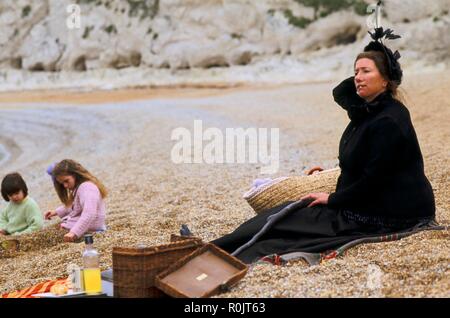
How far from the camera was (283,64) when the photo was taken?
38.1 metres

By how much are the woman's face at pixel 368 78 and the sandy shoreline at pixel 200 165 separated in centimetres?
103

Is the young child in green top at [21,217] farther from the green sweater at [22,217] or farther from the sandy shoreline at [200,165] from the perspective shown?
the sandy shoreline at [200,165]

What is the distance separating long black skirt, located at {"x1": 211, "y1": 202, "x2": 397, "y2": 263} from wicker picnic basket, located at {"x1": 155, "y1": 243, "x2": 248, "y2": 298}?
2.21 ft

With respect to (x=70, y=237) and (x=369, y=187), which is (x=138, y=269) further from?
(x=70, y=237)

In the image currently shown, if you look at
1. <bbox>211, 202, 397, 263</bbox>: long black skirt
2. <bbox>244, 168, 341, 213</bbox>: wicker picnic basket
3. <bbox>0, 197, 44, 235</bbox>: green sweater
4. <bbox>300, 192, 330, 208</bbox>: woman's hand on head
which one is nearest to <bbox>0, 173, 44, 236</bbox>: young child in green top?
<bbox>0, 197, 44, 235</bbox>: green sweater

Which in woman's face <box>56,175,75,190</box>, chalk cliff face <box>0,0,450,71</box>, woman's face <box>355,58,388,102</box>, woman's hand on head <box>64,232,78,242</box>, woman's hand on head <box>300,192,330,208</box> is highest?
chalk cliff face <box>0,0,450,71</box>

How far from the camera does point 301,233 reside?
570 centimetres

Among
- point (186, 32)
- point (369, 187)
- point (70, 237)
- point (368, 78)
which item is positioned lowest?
point (70, 237)

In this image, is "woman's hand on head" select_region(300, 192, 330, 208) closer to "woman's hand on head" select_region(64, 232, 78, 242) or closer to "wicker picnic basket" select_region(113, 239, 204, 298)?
"wicker picnic basket" select_region(113, 239, 204, 298)

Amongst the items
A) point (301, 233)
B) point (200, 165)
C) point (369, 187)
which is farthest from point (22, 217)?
point (200, 165)

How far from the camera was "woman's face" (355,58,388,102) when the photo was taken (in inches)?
222

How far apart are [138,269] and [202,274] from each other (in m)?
0.36

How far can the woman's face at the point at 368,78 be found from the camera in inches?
222
